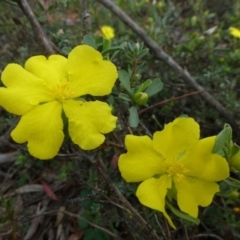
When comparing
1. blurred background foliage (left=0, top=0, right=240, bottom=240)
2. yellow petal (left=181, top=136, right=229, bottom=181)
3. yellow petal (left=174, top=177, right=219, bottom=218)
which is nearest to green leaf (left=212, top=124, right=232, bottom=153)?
yellow petal (left=181, top=136, right=229, bottom=181)

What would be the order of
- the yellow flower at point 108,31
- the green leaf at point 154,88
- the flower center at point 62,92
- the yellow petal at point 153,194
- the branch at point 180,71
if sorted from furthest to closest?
the yellow flower at point 108,31 < the branch at point 180,71 < the green leaf at point 154,88 < the flower center at point 62,92 < the yellow petal at point 153,194

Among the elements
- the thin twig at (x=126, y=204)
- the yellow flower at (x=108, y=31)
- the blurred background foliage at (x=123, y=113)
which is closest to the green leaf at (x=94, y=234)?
the blurred background foliage at (x=123, y=113)

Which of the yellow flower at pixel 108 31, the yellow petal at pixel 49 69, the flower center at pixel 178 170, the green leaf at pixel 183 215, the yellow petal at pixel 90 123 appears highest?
the yellow petal at pixel 49 69

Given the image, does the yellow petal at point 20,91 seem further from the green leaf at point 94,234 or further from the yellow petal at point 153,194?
the green leaf at point 94,234

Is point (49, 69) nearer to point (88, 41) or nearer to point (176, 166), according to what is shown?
point (88, 41)

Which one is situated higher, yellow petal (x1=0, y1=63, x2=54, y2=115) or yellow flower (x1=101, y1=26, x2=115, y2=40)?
yellow petal (x1=0, y1=63, x2=54, y2=115)

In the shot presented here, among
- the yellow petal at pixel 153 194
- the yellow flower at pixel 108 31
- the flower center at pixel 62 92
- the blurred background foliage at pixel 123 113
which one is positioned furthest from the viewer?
the yellow flower at pixel 108 31

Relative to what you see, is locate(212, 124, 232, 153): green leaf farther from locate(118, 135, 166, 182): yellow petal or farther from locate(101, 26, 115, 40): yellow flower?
locate(101, 26, 115, 40): yellow flower

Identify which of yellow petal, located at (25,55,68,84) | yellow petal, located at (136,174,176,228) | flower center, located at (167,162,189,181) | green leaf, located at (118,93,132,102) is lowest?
flower center, located at (167,162,189,181)
